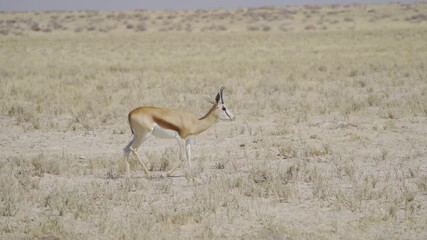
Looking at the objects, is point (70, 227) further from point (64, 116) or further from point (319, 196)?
point (64, 116)

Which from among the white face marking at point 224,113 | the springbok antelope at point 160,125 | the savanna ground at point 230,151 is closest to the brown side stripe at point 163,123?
the springbok antelope at point 160,125

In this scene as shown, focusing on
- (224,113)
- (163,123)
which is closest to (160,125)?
(163,123)

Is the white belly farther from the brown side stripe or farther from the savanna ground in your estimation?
the savanna ground

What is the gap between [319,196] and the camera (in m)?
8.20

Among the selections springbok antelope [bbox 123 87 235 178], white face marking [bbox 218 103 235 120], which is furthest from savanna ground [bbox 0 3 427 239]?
white face marking [bbox 218 103 235 120]

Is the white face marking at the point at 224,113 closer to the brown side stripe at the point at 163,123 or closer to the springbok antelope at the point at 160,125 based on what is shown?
the springbok antelope at the point at 160,125

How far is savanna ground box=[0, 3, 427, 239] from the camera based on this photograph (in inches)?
285

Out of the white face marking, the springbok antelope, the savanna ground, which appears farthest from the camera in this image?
the white face marking

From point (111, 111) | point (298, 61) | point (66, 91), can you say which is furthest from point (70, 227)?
point (298, 61)

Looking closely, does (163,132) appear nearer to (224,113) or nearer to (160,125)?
(160,125)

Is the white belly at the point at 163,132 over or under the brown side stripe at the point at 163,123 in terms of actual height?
under

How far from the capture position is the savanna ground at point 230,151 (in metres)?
7.25

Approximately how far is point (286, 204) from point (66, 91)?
11.6 meters

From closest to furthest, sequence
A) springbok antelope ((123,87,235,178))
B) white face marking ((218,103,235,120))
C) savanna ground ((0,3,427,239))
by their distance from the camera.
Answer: savanna ground ((0,3,427,239))
springbok antelope ((123,87,235,178))
white face marking ((218,103,235,120))
